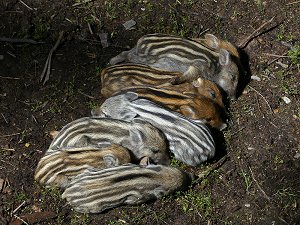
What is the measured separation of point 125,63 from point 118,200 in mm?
1463

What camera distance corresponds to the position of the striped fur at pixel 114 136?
521 centimetres

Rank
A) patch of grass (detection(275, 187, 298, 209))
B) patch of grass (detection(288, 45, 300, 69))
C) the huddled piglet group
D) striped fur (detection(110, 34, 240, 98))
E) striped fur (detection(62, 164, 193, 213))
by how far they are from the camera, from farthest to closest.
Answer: patch of grass (detection(288, 45, 300, 69))
striped fur (detection(110, 34, 240, 98))
patch of grass (detection(275, 187, 298, 209))
the huddled piglet group
striped fur (detection(62, 164, 193, 213))

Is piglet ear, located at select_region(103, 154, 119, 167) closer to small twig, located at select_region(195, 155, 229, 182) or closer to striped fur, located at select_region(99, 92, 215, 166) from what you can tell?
striped fur, located at select_region(99, 92, 215, 166)

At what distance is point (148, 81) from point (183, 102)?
41cm

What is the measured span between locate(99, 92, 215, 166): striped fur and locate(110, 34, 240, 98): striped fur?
606 mm

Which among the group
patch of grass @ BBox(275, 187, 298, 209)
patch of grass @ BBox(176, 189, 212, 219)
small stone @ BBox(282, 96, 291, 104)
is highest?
small stone @ BBox(282, 96, 291, 104)

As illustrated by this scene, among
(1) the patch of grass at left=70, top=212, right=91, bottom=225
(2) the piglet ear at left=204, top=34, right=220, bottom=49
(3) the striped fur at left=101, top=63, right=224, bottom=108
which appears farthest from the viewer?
(2) the piglet ear at left=204, top=34, right=220, bottom=49

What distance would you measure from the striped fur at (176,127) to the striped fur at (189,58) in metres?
0.61

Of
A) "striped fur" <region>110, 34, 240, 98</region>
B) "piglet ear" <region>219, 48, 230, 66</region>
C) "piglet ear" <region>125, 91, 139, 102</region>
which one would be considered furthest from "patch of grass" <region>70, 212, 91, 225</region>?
"piglet ear" <region>219, 48, 230, 66</region>

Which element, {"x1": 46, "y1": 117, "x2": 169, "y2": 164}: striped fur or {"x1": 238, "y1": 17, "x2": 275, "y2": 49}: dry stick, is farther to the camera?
{"x1": 238, "y1": 17, "x2": 275, "y2": 49}: dry stick

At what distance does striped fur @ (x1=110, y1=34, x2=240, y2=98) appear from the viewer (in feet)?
19.3

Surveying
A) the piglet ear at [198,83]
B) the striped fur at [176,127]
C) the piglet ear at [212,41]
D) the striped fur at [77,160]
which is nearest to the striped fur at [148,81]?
the piglet ear at [198,83]

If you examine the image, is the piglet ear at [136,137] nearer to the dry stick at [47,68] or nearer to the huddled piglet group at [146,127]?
the huddled piglet group at [146,127]

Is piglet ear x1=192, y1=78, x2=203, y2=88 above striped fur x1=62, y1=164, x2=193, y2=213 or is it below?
above
